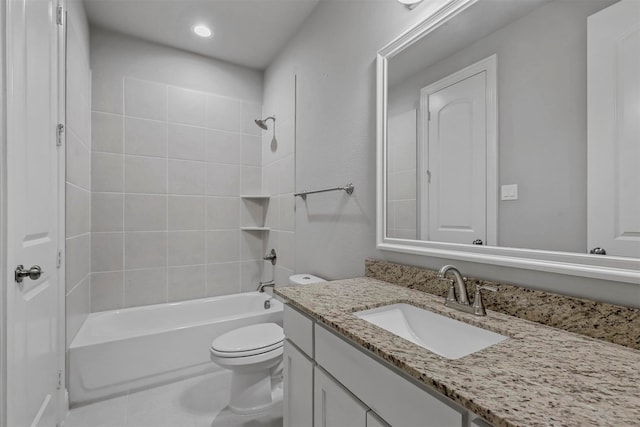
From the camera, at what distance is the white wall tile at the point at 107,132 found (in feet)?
7.41

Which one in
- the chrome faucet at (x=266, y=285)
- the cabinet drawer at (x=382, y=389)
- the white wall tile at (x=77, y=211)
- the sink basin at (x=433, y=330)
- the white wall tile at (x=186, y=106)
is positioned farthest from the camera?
the chrome faucet at (x=266, y=285)

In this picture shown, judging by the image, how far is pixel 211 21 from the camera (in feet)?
7.18

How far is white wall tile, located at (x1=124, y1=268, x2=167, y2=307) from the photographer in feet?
7.86

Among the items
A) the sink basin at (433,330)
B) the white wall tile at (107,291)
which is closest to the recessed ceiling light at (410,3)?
the sink basin at (433,330)

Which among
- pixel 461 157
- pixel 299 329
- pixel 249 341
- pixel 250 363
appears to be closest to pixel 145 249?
pixel 249 341

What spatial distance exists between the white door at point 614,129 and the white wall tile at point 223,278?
261cm

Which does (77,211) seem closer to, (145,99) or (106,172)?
(106,172)

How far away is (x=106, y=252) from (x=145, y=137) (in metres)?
0.98

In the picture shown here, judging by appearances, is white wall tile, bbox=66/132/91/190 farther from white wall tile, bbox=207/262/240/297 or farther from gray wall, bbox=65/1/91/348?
white wall tile, bbox=207/262/240/297

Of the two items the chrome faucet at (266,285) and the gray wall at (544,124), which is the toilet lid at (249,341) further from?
the gray wall at (544,124)

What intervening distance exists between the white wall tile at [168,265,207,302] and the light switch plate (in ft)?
8.08

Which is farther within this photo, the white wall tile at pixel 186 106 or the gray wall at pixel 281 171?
the white wall tile at pixel 186 106

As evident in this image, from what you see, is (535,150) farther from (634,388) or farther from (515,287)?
(634,388)

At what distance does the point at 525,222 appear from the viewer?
928mm
